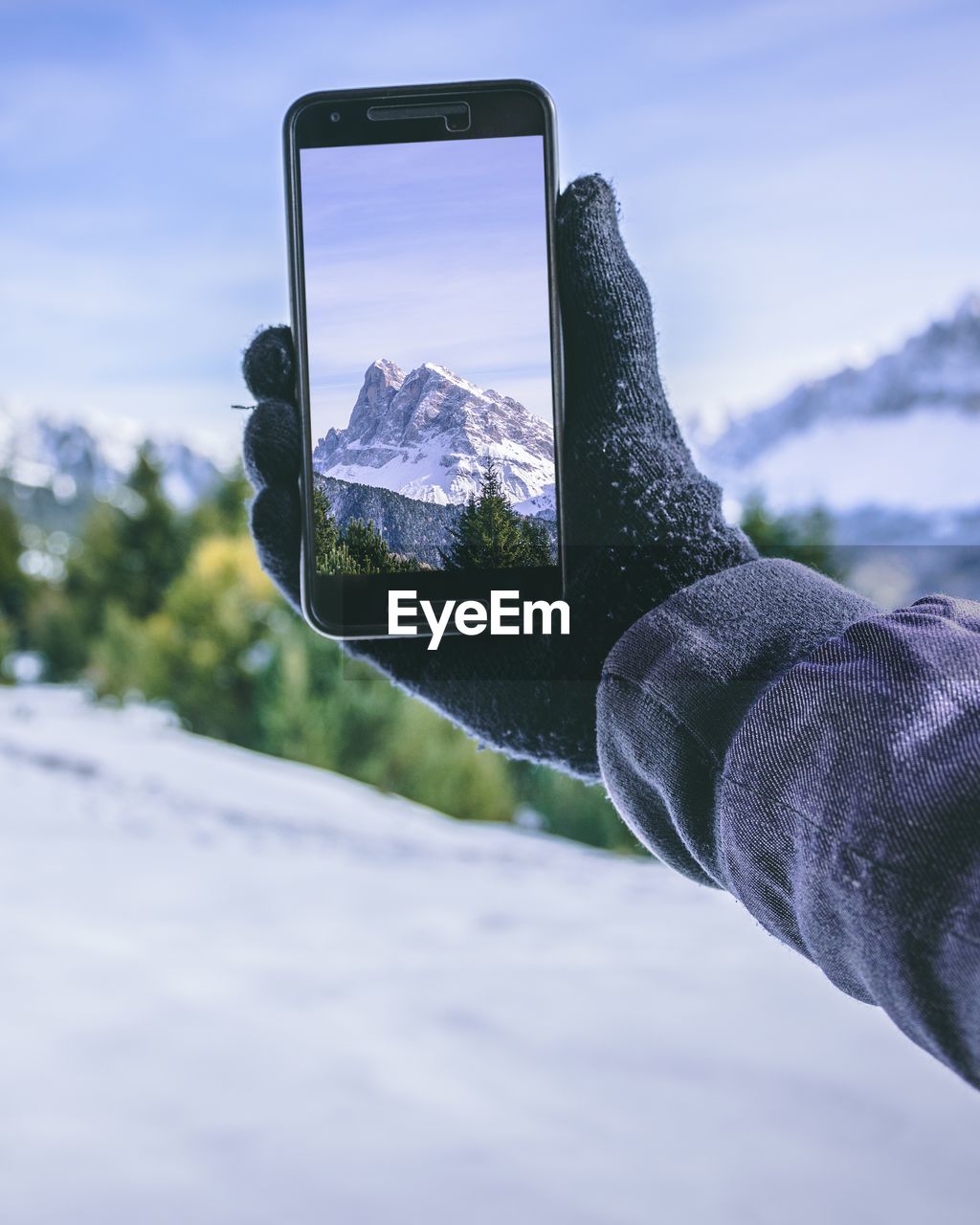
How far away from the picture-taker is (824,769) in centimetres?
32

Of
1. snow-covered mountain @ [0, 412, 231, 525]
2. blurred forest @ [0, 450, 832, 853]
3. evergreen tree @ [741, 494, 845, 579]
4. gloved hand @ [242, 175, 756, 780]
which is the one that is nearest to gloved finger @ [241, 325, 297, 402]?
gloved hand @ [242, 175, 756, 780]

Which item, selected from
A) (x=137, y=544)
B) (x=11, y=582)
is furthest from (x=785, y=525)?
(x=11, y=582)

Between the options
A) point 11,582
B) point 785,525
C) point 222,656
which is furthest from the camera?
point 11,582

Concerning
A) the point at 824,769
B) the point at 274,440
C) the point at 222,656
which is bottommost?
the point at 222,656

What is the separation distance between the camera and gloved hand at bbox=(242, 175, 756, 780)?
0.47m

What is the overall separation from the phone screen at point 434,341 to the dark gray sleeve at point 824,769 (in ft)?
0.29

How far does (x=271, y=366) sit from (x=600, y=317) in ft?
0.48

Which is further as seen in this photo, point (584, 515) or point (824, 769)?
point (584, 515)

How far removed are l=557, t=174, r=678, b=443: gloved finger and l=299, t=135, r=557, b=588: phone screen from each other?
2 centimetres

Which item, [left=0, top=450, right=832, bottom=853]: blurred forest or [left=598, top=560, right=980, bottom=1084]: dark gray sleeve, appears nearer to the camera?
[left=598, top=560, right=980, bottom=1084]: dark gray sleeve

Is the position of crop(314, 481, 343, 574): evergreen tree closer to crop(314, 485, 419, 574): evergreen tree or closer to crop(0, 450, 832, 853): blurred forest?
crop(314, 485, 419, 574): evergreen tree

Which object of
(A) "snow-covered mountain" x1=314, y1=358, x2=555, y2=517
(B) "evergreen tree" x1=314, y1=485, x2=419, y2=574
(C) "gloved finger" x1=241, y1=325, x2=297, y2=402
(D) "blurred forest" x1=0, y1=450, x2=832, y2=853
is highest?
(C) "gloved finger" x1=241, y1=325, x2=297, y2=402

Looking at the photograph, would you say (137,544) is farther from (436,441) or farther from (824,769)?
(824,769)

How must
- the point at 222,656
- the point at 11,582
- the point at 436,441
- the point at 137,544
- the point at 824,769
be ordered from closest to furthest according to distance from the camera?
the point at 824,769 → the point at 436,441 → the point at 222,656 → the point at 137,544 → the point at 11,582
